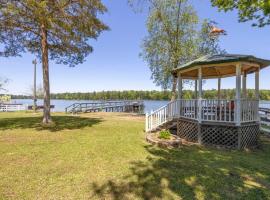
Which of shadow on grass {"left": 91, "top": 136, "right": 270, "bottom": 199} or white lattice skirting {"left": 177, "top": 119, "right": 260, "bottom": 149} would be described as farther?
white lattice skirting {"left": 177, "top": 119, "right": 260, "bottom": 149}

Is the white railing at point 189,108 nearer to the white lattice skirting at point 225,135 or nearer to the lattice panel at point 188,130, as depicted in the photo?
the lattice panel at point 188,130

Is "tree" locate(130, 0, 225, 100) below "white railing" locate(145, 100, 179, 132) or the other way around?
the other way around

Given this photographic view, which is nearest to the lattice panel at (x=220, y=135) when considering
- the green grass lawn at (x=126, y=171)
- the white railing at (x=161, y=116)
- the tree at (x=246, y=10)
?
the green grass lawn at (x=126, y=171)

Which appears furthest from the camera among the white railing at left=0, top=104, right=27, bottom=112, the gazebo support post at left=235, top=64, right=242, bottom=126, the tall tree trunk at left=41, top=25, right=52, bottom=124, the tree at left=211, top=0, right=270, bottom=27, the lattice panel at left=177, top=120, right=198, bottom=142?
the white railing at left=0, top=104, right=27, bottom=112

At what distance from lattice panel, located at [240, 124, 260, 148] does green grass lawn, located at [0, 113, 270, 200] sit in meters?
0.67

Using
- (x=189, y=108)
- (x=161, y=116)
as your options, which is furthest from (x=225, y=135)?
(x=161, y=116)

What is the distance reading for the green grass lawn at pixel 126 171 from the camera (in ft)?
14.2

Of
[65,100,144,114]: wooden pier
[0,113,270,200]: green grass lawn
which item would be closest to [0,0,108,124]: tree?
[0,113,270,200]: green grass lawn

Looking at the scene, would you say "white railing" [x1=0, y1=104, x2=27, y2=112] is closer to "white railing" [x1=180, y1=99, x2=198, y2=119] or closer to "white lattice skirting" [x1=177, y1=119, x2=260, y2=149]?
"white railing" [x1=180, y1=99, x2=198, y2=119]

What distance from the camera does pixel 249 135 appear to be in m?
9.14

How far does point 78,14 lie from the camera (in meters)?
12.2

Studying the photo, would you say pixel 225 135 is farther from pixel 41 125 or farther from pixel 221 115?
pixel 41 125

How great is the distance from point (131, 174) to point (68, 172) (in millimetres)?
1545

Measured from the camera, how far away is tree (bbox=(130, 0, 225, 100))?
19.2 metres
